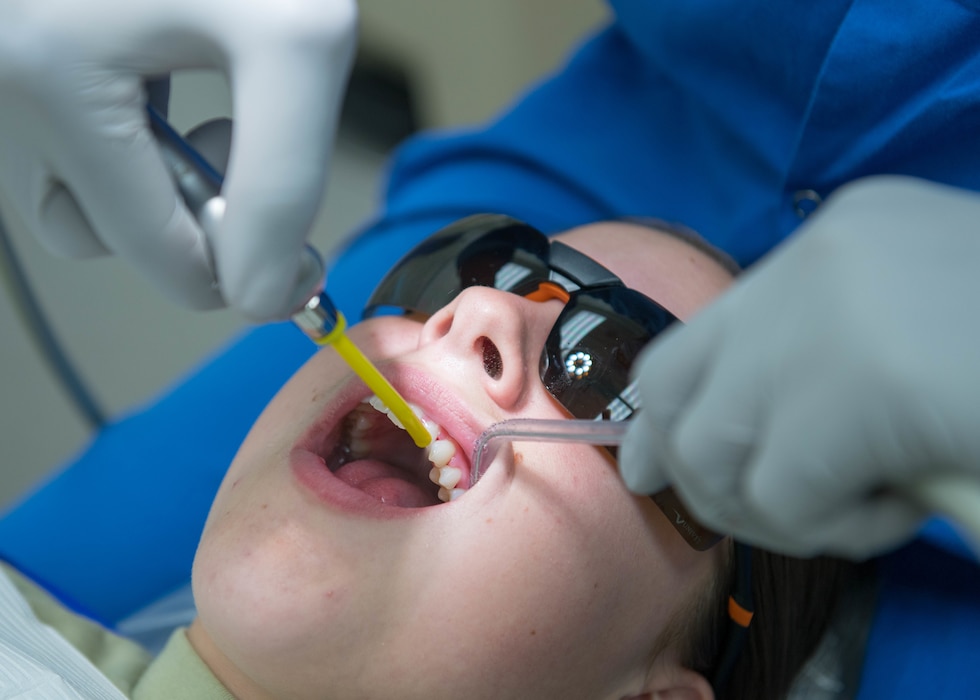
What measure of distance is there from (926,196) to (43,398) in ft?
7.07

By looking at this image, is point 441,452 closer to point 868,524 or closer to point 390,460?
point 390,460

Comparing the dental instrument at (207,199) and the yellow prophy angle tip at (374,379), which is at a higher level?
the dental instrument at (207,199)

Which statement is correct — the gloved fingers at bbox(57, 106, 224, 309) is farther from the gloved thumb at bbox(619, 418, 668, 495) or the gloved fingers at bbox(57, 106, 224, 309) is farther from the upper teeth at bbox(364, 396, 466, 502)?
the gloved thumb at bbox(619, 418, 668, 495)

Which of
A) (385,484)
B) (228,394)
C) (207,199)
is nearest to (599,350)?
(385,484)

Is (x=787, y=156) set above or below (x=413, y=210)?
above

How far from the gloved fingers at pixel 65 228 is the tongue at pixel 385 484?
13.7 inches

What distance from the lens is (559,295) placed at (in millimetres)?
992

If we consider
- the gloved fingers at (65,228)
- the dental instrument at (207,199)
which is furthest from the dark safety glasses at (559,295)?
the gloved fingers at (65,228)

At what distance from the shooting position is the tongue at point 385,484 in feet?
3.22

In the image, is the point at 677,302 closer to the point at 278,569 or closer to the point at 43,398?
the point at 278,569

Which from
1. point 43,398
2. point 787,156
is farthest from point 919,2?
point 43,398

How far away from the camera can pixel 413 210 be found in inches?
63.9

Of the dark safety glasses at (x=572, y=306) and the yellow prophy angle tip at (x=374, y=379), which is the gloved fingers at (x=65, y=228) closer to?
the yellow prophy angle tip at (x=374, y=379)

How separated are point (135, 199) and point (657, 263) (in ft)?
1.91
